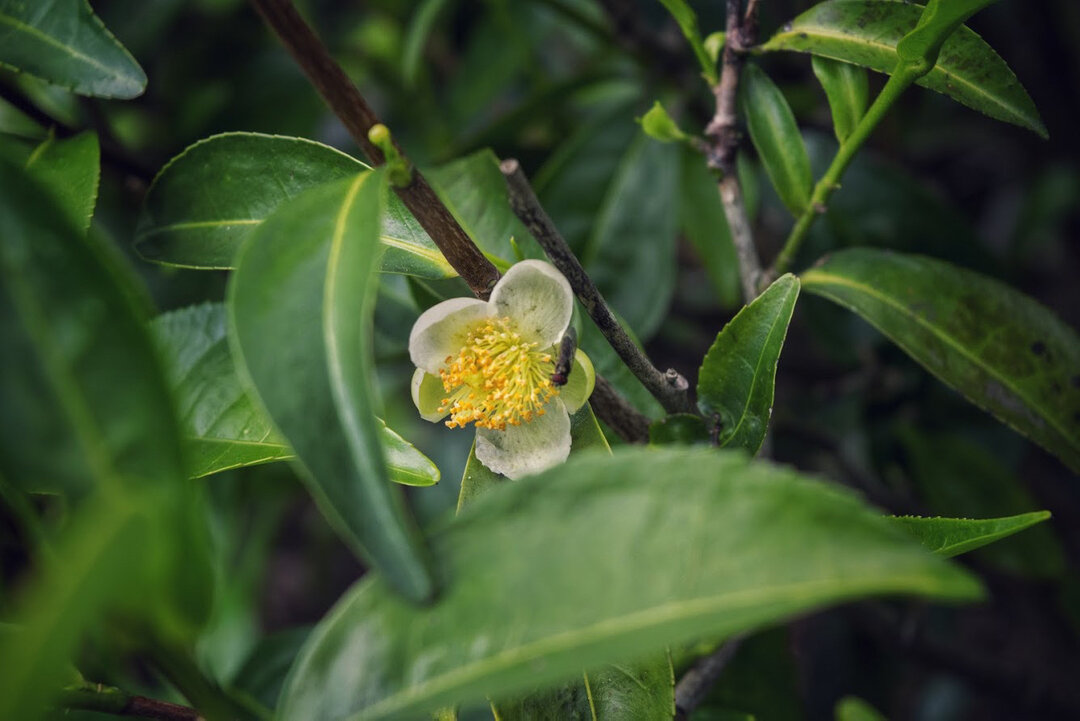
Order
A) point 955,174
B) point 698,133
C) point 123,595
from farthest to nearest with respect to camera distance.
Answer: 1. point 955,174
2. point 698,133
3. point 123,595

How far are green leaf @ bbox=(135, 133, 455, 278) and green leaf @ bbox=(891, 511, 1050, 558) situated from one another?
0.37 meters

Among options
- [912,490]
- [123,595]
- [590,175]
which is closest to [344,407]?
[123,595]

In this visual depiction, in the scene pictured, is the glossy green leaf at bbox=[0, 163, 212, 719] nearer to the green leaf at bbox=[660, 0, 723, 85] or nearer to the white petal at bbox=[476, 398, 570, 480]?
the white petal at bbox=[476, 398, 570, 480]

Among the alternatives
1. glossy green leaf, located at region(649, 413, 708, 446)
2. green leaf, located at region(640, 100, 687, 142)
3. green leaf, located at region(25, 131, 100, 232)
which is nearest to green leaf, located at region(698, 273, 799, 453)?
glossy green leaf, located at region(649, 413, 708, 446)

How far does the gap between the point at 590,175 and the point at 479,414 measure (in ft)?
1.82

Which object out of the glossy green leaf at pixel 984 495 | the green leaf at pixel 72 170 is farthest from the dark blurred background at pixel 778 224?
the green leaf at pixel 72 170

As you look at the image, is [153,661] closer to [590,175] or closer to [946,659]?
[590,175]

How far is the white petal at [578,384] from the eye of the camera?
62 centimetres

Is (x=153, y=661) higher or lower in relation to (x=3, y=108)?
lower

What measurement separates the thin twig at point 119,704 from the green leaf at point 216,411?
0.51 ft

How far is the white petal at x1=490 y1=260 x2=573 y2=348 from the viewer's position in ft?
1.97

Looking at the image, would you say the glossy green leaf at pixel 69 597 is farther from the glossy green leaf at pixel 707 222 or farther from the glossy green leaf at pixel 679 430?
the glossy green leaf at pixel 707 222

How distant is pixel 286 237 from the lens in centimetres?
51

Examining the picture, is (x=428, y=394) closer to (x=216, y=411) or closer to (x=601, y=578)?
(x=216, y=411)
